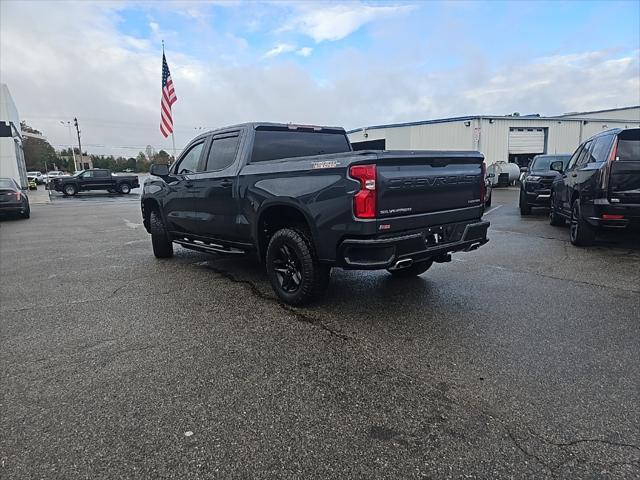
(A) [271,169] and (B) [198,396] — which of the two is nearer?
(B) [198,396]

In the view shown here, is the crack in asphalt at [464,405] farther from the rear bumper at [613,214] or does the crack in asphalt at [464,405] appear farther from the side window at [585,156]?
the side window at [585,156]

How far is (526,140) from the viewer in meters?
30.3

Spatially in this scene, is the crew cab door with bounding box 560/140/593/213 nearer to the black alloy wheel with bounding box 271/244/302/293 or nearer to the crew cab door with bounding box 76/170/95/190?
the black alloy wheel with bounding box 271/244/302/293

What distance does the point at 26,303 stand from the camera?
507 cm

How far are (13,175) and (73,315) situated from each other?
103 feet

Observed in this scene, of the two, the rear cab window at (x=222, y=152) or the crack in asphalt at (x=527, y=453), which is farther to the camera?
the rear cab window at (x=222, y=152)

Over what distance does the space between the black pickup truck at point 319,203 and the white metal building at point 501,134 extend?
25.1 metres

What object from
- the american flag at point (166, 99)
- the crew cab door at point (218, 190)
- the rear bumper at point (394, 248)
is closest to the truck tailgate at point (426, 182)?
the rear bumper at point (394, 248)

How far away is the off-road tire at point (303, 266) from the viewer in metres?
4.32

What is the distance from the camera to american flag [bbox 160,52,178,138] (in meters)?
18.9

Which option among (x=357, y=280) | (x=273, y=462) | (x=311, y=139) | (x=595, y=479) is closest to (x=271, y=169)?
(x=311, y=139)

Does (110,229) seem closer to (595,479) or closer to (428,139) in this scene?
(595,479)

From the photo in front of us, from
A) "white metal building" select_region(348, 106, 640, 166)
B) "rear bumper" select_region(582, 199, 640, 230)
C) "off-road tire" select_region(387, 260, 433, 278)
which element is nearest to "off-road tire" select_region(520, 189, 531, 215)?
"rear bumper" select_region(582, 199, 640, 230)

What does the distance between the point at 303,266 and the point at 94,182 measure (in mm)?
30149
